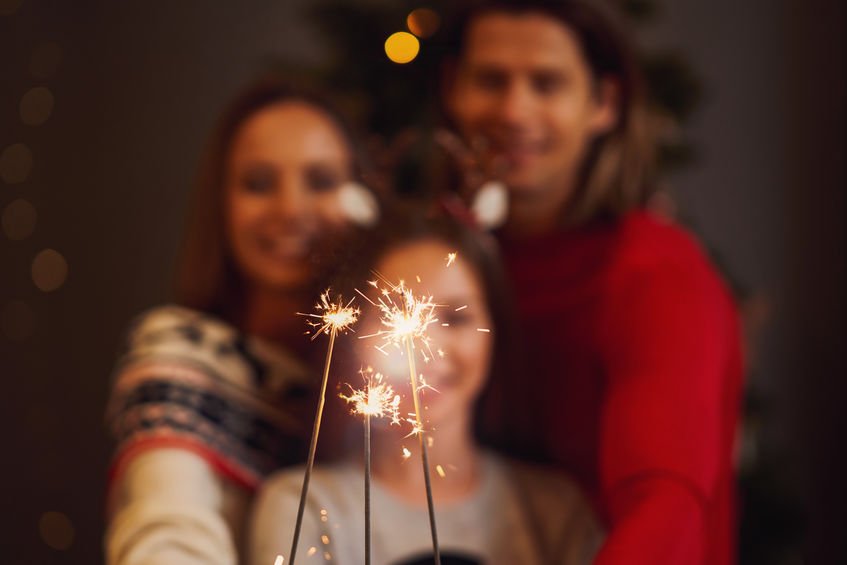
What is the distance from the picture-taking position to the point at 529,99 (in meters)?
1.33

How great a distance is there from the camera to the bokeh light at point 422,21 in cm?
166

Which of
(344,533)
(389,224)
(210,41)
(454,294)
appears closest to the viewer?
(344,533)

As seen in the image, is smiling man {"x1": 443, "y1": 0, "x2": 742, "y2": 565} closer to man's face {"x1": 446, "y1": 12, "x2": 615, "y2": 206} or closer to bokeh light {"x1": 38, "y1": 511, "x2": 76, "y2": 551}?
man's face {"x1": 446, "y1": 12, "x2": 615, "y2": 206}

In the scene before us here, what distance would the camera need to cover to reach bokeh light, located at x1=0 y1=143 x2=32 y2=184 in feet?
5.43

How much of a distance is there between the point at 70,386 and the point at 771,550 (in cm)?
154

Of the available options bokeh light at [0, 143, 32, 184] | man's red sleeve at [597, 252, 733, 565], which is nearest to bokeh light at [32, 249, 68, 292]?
bokeh light at [0, 143, 32, 184]

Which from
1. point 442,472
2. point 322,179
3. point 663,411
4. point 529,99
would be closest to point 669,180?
point 529,99

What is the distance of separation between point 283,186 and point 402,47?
592 millimetres

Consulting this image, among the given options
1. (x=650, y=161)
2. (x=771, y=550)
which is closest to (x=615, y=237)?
A: (x=650, y=161)

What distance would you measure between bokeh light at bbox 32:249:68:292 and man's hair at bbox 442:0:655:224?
1061mm

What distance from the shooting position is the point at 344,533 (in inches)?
26.8

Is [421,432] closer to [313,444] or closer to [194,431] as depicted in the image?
[313,444]

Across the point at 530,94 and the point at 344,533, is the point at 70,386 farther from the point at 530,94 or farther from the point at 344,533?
the point at 344,533

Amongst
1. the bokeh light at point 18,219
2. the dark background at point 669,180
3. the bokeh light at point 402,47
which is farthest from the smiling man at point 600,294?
the bokeh light at point 18,219
